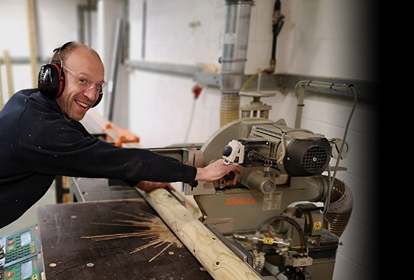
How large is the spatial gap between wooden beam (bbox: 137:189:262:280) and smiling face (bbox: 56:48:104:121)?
51cm

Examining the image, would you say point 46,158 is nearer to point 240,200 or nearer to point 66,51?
point 66,51

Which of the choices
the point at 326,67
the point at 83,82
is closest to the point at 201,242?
the point at 83,82

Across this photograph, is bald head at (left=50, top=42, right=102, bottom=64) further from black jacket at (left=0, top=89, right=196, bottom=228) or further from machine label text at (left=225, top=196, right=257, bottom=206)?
machine label text at (left=225, top=196, right=257, bottom=206)

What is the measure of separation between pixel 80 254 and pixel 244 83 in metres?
1.38

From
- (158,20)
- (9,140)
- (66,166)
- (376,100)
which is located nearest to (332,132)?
(376,100)

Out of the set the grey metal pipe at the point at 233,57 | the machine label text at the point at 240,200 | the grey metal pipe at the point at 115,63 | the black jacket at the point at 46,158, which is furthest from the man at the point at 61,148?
the grey metal pipe at the point at 115,63

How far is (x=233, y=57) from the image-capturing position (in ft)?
6.89

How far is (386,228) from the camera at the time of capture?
4.11 ft

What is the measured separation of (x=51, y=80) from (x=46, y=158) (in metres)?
0.28

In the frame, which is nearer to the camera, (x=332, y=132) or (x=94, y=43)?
(x=332, y=132)

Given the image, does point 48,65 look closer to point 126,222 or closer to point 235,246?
point 126,222

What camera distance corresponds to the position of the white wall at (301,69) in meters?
1.34

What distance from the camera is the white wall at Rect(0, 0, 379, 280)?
4.40 feet

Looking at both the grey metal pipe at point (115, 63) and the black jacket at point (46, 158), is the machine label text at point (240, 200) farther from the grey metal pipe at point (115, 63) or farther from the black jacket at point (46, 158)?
the grey metal pipe at point (115, 63)
